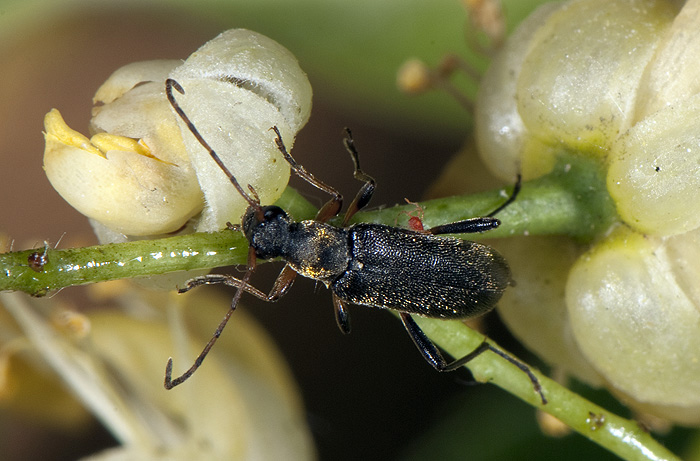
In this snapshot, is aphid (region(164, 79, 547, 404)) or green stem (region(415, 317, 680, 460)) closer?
green stem (region(415, 317, 680, 460))

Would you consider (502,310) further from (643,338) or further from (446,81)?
(446,81)

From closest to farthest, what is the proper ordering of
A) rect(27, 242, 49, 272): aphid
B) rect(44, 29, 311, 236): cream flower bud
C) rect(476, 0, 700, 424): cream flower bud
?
rect(27, 242, 49, 272): aphid → rect(44, 29, 311, 236): cream flower bud → rect(476, 0, 700, 424): cream flower bud

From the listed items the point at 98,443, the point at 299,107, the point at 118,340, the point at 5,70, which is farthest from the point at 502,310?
the point at 5,70

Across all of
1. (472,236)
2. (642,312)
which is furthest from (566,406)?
(472,236)

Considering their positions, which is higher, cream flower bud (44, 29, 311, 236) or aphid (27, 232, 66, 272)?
cream flower bud (44, 29, 311, 236)

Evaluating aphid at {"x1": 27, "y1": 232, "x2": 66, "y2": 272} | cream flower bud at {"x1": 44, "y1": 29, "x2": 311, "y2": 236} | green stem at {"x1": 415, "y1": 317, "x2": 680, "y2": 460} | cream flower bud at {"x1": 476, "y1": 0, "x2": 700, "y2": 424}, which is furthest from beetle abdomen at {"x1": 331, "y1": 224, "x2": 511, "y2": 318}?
aphid at {"x1": 27, "y1": 232, "x2": 66, "y2": 272}

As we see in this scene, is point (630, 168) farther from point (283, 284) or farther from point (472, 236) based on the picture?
point (283, 284)

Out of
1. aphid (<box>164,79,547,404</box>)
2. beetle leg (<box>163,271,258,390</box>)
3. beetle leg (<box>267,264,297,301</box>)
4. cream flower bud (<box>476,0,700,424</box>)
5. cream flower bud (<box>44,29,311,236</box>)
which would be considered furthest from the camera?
beetle leg (<box>267,264,297,301</box>)

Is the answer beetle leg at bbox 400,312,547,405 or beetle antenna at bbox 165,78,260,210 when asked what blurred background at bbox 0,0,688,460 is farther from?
beetle antenna at bbox 165,78,260,210
